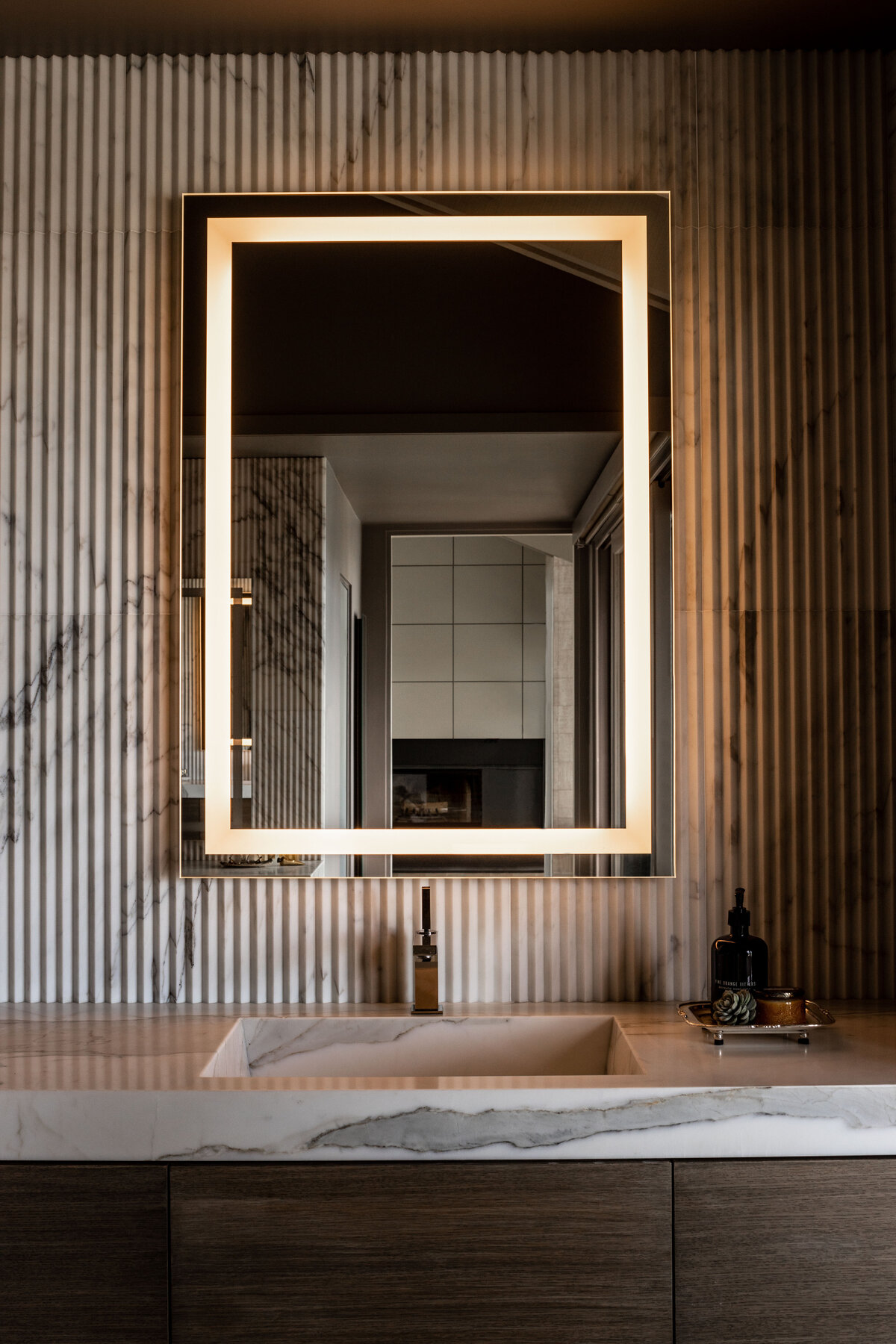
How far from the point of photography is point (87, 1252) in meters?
1.19

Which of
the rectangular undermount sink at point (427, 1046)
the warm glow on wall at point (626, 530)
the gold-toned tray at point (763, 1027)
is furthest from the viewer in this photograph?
the warm glow on wall at point (626, 530)

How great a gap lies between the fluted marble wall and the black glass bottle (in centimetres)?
17

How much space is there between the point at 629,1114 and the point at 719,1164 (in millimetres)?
120

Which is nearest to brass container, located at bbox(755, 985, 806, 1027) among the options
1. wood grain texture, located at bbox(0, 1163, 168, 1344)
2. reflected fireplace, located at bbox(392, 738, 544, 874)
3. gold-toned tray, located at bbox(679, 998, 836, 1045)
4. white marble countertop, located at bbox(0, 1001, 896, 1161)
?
gold-toned tray, located at bbox(679, 998, 836, 1045)

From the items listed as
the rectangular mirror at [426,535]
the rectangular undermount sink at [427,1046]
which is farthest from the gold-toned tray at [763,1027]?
the rectangular mirror at [426,535]

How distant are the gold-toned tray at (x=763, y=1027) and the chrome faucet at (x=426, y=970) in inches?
14.4

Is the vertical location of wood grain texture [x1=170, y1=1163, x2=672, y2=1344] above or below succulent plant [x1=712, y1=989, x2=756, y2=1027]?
below

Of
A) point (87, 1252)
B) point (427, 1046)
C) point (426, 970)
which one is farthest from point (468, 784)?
point (87, 1252)

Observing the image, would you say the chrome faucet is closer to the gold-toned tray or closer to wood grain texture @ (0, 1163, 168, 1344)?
the gold-toned tray

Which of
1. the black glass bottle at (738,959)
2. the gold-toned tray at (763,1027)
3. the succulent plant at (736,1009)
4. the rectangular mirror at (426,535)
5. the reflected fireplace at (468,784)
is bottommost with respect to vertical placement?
the gold-toned tray at (763,1027)

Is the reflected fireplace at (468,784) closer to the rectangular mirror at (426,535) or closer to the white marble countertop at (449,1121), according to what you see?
the rectangular mirror at (426,535)

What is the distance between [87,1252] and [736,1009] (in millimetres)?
863

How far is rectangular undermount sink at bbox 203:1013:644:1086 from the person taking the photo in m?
1.49

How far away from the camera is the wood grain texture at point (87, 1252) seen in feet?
3.88
